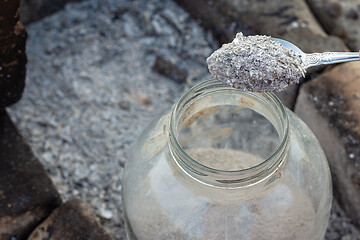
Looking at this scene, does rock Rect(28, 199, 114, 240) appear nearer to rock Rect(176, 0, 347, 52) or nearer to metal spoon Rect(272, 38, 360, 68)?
metal spoon Rect(272, 38, 360, 68)

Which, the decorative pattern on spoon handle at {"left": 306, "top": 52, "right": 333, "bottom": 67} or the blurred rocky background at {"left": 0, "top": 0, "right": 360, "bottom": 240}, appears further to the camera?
the blurred rocky background at {"left": 0, "top": 0, "right": 360, "bottom": 240}

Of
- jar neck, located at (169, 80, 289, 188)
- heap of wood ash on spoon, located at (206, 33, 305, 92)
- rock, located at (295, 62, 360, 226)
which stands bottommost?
rock, located at (295, 62, 360, 226)

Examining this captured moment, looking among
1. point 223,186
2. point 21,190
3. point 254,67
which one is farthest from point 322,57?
point 21,190

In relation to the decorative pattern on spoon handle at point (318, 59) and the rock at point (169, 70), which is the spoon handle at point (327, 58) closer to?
the decorative pattern on spoon handle at point (318, 59)

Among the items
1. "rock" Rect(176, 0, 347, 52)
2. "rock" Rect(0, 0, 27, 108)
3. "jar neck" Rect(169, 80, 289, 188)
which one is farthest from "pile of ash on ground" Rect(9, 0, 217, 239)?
"jar neck" Rect(169, 80, 289, 188)

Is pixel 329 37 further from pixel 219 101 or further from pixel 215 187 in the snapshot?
pixel 215 187

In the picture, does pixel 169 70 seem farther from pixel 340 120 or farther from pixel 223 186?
pixel 223 186
